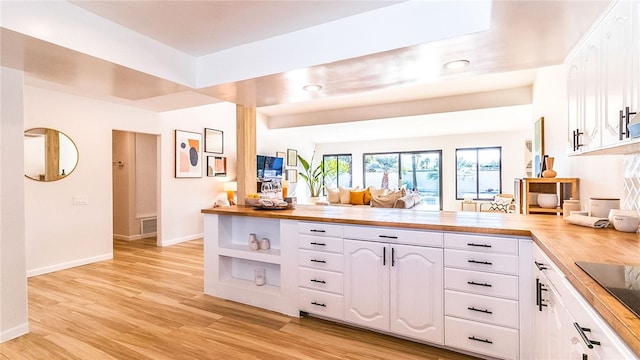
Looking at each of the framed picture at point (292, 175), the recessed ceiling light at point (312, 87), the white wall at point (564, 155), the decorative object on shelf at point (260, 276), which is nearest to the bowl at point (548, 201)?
the white wall at point (564, 155)

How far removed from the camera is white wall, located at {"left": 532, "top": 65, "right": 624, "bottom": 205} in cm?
204

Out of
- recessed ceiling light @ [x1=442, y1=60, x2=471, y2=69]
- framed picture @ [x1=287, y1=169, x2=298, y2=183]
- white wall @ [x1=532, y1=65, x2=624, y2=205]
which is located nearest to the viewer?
white wall @ [x1=532, y1=65, x2=624, y2=205]

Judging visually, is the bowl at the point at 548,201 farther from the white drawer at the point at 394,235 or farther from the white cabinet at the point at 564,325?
the white drawer at the point at 394,235

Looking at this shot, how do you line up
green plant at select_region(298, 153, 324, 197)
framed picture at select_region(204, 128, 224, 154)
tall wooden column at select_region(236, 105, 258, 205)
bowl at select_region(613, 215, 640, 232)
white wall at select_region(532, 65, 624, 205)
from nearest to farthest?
bowl at select_region(613, 215, 640, 232) < white wall at select_region(532, 65, 624, 205) < tall wooden column at select_region(236, 105, 258, 205) < framed picture at select_region(204, 128, 224, 154) < green plant at select_region(298, 153, 324, 197)

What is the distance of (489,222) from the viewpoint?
213cm

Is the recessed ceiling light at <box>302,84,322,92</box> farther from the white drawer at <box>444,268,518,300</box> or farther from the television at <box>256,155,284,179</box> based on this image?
the television at <box>256,155,284,179</box>

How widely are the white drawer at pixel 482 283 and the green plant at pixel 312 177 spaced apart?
703cm

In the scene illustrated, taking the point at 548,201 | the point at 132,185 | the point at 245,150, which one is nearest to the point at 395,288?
the point at 548,201

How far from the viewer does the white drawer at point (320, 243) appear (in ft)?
7.95

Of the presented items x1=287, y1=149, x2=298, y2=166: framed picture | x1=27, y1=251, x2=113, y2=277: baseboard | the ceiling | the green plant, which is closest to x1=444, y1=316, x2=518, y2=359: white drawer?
the ceiling

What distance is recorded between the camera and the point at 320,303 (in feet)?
8.19

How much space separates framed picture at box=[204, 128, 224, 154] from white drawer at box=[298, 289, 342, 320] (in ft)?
14.6

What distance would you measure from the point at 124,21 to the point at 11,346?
2446mm

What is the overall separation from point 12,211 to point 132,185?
3963 mm
